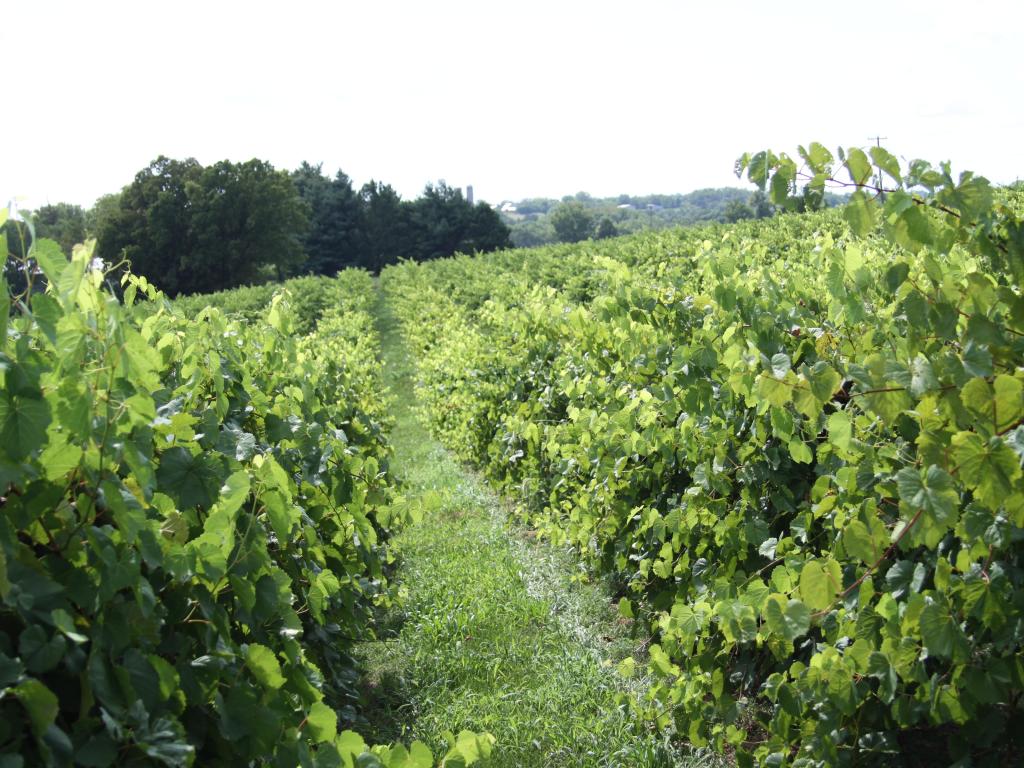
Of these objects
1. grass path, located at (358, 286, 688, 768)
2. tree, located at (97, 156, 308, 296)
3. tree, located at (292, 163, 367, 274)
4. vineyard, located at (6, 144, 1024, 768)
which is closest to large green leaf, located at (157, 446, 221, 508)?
vineyard, located at (6, 144, 1024, 768)

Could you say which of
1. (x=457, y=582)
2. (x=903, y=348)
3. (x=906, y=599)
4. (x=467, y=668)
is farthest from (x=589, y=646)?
(x=903, y=348)

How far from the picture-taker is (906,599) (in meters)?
2.54

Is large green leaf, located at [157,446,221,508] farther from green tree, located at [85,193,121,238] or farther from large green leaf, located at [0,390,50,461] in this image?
green tree, located at [85,193,121,238]

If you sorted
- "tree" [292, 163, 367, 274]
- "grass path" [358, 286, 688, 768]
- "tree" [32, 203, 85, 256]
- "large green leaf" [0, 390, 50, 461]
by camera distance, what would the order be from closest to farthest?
"large green leaf" [0, 390, 50, 461], "grass path" [358, 286, 688, 768], "tree" [32, 203, 85, 256], "tree" [292, 163, 367, 274]

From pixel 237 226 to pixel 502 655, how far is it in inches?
2420

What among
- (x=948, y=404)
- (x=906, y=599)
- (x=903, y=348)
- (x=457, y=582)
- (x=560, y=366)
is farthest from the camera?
(x=560, y=366)

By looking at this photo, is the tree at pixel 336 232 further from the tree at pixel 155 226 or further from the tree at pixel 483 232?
the tree at pixel 155 226

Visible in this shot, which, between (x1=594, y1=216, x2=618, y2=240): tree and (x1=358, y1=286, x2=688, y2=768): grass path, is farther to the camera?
(x1=594, y1=216, x2=618, y2=240): tree

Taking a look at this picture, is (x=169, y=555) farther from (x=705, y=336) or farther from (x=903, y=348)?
(x=705, y=336)

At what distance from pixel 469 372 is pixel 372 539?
565 centimetres

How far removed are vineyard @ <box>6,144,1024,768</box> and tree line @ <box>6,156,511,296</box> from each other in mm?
57087

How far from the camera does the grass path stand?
12.4ft

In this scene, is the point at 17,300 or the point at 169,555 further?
the point at 169,555

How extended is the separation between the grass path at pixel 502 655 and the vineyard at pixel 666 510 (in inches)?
6.3
